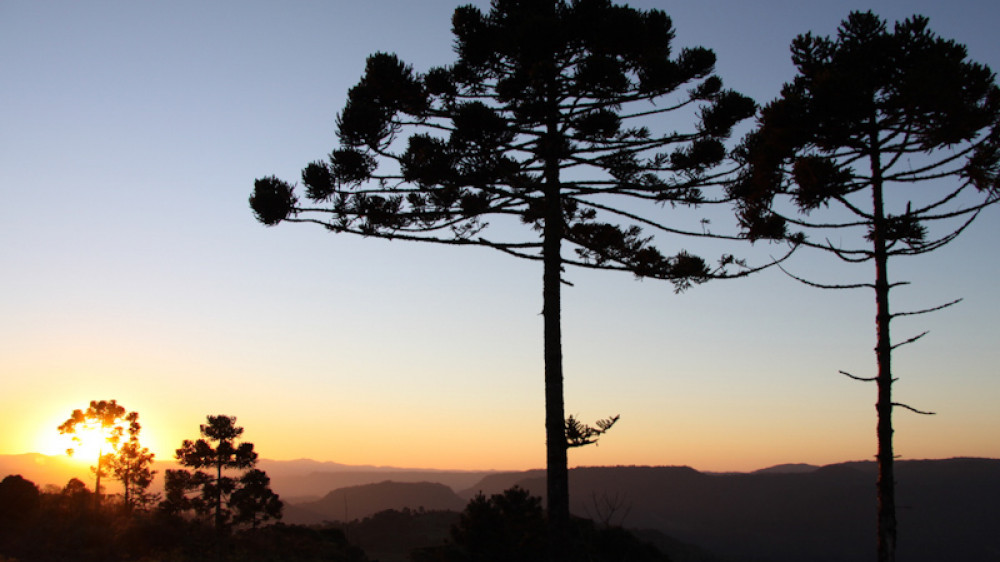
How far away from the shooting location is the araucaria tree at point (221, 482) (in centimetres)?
2594

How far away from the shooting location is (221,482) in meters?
26.8

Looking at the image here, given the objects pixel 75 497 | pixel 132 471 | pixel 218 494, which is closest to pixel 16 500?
pixel 75 497

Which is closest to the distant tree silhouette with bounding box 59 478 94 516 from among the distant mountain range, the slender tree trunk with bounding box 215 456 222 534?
the slender tree trunk with bounding box 215 456 222 534

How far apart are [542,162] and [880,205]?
6.40 m

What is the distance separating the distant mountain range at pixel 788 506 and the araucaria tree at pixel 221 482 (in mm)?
83283

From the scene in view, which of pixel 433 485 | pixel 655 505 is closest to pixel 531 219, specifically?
pixel 655 505

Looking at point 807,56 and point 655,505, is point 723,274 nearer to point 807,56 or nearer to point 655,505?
point 807,56

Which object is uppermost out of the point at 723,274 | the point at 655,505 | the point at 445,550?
the point at 723,274

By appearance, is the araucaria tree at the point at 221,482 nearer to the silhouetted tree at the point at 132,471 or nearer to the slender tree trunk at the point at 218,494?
the slender tree trunk at the point at 218,494

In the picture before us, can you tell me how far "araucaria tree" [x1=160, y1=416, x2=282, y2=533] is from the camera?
2594cm

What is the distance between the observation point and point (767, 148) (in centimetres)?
1189

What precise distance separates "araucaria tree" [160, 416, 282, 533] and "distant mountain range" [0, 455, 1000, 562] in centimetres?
8328

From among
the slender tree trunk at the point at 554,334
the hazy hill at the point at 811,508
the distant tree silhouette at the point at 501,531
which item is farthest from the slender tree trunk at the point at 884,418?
the hazy hill at the point at 811,508

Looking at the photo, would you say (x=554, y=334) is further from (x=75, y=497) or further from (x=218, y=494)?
(x=75, y=497)
